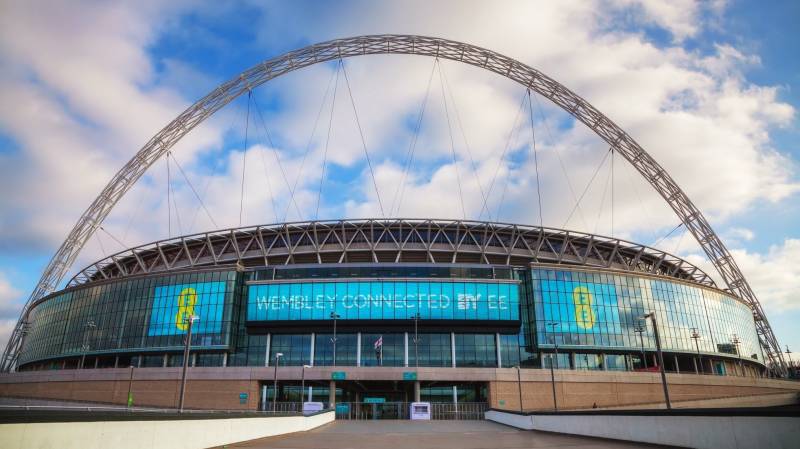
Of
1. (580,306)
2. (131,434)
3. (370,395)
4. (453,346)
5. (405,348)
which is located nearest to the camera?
(131,434)

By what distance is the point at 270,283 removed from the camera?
71.5m

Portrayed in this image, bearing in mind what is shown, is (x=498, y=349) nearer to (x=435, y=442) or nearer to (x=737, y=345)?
(x=737, y=345)

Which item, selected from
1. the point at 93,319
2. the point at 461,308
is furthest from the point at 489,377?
the point at 93,319

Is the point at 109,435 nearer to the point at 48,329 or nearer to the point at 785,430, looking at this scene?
the point at 785,430

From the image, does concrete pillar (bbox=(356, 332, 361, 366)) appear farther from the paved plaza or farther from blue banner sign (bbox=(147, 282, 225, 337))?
the paved plaza

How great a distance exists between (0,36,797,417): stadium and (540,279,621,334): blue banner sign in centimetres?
22

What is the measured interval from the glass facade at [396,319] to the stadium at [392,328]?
0.20 metres

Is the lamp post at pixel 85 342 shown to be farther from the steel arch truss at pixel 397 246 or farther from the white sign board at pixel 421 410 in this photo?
the white sign board at pixel 421 410

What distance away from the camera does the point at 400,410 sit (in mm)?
55969

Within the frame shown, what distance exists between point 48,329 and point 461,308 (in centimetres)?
7192

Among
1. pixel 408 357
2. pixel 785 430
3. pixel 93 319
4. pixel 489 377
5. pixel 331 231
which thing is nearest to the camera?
pixel 785 430

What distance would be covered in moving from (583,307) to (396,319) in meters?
27.0

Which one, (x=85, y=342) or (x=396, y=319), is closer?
(x=396, y=319)

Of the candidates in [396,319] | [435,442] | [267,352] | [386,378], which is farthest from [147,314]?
[435,442]
